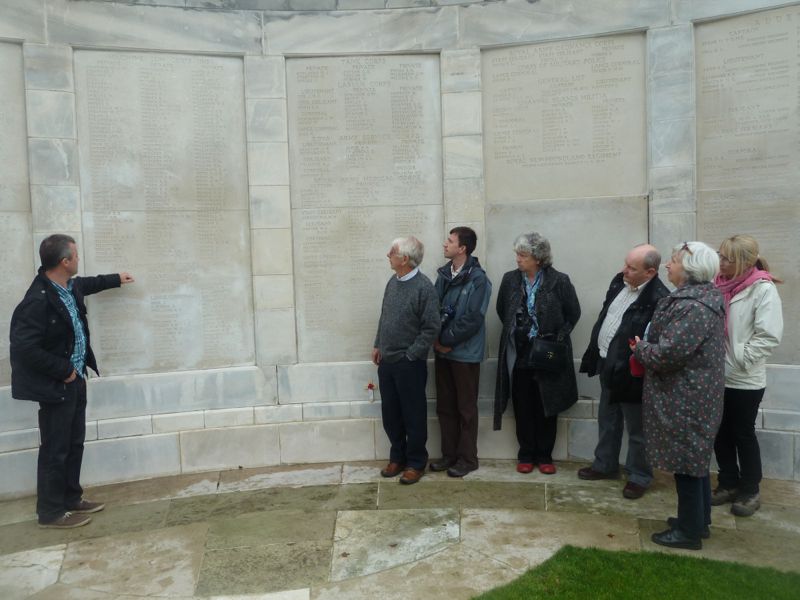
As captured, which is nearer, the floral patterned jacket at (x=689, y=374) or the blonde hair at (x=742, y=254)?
the floral patterned jacket at (x=689, y=374)

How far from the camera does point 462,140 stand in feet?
18.7

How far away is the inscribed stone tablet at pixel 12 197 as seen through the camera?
201 inches

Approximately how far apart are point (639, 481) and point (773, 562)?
1.10m

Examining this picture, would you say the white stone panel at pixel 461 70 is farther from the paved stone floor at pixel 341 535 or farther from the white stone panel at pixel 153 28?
the paved stone floor at pixel 341 535

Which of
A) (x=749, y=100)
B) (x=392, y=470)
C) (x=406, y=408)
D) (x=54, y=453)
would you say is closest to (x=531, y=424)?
(x=406, y=408)

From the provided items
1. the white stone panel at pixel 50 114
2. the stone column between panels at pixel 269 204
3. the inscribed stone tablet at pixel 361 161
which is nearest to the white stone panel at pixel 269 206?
the stone column between panels at pixel 269 204

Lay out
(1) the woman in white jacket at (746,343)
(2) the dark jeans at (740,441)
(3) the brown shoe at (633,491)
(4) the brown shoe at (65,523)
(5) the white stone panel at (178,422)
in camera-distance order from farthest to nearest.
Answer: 1. (5) the white stone panel at (178,422)
2. (3) the brown shoe at (633,491)
3. (4) the brown shoe at (65,523)
4. (2) the dark jeans at (740,441)
5. (1) the woman in white jacket at (746,343)

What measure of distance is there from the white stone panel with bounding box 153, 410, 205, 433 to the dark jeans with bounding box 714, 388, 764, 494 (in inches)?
155

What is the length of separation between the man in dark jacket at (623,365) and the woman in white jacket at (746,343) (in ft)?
1.54

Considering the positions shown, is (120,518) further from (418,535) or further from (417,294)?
(417,294)

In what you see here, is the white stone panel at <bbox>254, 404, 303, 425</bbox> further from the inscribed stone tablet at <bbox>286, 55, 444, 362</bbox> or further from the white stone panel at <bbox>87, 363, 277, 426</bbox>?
the inscribed stone tablet at <bbox>286, 55, 444, 362</bbox>

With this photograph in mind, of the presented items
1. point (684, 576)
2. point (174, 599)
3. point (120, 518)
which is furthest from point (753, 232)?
point (120, 518)

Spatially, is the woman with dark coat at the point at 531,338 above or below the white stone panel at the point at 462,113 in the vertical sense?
below

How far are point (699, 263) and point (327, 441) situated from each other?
330 centimetres
